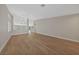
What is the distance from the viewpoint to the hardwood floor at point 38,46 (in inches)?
93.8

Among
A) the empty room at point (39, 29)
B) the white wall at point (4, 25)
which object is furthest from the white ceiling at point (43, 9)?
the white wall at point (4, 25)

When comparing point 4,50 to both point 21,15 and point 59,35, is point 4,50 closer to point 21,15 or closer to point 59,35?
point 21,15

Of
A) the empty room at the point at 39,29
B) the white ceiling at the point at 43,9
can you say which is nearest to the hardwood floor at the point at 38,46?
the empty room at the point at 39,29

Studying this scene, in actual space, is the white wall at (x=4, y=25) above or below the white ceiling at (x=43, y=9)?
below

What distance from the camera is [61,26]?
97.9 inches

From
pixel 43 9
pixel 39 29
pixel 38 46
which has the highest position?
pixel 43 9

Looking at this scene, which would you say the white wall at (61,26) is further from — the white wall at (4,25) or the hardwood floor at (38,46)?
the white wall at (4,25)

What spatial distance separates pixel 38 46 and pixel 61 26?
567 mm

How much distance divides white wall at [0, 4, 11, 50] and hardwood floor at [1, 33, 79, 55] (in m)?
0.09

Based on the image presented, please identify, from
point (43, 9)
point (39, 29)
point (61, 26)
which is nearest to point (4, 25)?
point (39, 29)

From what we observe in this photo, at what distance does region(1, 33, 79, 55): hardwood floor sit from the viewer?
93.8 inches

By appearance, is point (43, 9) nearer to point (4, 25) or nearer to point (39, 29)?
point (39, 29)

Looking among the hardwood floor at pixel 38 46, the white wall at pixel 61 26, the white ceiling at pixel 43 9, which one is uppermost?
the white ceiling at pixel 43 9

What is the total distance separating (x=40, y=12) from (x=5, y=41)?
83cm
